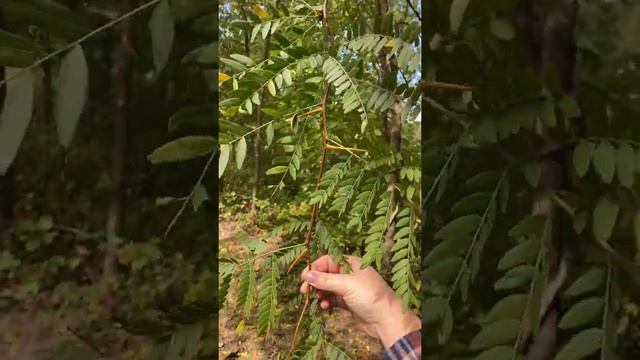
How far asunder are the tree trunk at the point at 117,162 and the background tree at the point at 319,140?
0.32ft

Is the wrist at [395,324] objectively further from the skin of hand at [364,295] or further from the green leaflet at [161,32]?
the green leaflet at [161,32]

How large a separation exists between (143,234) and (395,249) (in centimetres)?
27

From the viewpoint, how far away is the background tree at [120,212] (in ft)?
1.33

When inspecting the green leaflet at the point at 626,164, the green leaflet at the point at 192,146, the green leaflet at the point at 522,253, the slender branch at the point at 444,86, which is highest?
the slender branch at the point at 444,86

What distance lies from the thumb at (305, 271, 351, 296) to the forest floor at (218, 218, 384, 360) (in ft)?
0.09

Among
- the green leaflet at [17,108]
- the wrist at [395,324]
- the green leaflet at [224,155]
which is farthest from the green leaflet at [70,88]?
the wrist at [395,324]

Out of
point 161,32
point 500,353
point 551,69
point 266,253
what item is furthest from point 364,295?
point 161,32

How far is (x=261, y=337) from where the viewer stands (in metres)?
0.72

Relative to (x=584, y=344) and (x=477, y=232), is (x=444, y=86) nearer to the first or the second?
(x=477, y=232)

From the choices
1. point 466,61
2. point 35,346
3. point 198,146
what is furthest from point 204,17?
point 35,346

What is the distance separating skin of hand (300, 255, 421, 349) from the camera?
68 centimetres

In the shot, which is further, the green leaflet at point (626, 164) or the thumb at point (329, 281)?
the thumb at point (329, 281)

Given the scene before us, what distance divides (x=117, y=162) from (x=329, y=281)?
0.28 m

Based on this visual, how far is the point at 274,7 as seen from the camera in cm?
67
